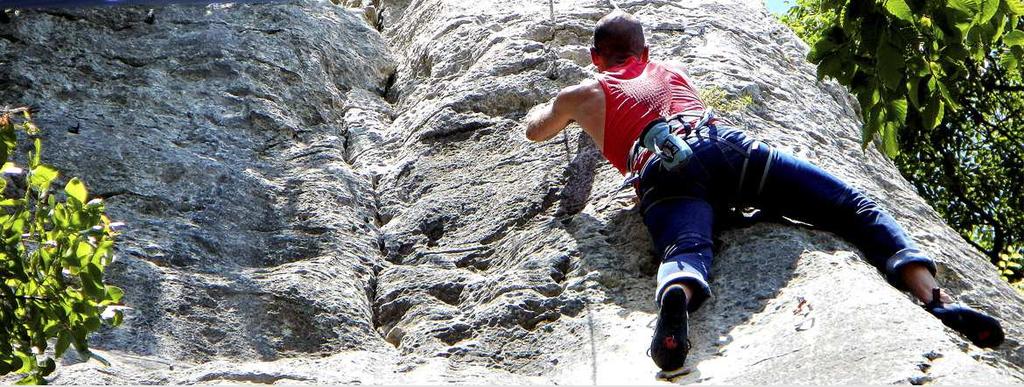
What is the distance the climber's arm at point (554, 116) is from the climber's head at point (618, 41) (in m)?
0.29

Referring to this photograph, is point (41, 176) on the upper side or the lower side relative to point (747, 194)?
upper

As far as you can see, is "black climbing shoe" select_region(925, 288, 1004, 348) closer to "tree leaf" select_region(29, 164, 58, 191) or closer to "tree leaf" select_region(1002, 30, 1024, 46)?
"tree leaf" select_region(1002, 30, 1024, 46)

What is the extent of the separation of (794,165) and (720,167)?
0.29 m

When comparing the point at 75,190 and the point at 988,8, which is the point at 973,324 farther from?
the point at 75,190

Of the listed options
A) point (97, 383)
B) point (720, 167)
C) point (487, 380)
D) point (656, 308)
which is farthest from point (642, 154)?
point (97, 383)

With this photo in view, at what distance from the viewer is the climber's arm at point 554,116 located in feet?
18.8

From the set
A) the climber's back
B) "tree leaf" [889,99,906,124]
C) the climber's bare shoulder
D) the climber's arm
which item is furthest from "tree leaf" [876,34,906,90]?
the climber's arm

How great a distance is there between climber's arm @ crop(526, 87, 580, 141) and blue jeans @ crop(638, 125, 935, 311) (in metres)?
0.64

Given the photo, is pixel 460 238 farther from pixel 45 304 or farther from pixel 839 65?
pixel 45 304

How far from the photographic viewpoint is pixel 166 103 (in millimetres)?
6543

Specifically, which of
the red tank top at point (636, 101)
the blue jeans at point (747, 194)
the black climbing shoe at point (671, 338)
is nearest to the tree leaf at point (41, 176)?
the black climbing shoe at point (671, 338)

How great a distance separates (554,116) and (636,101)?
450 mm

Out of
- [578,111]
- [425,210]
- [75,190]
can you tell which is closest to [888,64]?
[578,111]

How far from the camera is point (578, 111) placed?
5727mm
